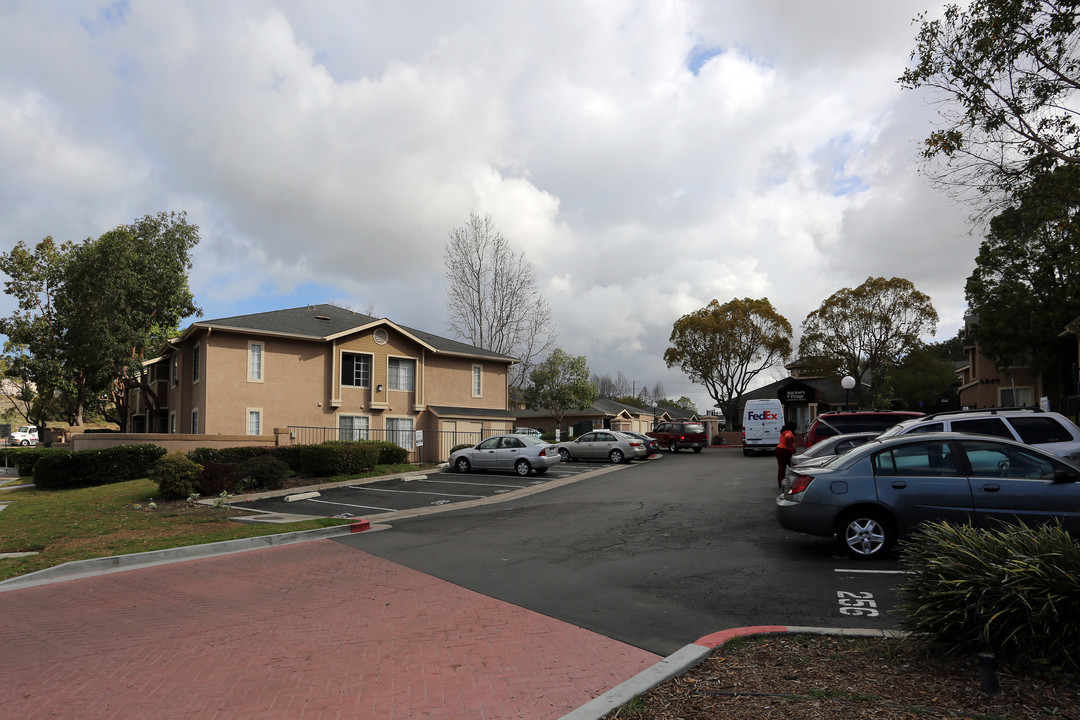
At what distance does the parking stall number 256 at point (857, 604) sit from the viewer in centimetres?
624

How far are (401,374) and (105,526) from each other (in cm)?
1799

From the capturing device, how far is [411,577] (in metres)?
8.55

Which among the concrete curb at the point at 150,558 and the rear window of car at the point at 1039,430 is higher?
the rear window of car at the point at 1039,430

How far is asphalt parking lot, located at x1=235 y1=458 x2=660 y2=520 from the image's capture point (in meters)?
15.8

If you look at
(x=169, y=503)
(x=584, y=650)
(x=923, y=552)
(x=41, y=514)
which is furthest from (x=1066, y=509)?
(x=41, y=514)

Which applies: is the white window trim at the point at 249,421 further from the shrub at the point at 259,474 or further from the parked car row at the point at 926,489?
the parked car row at the point at 926,489

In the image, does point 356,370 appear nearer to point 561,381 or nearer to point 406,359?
point 406,359

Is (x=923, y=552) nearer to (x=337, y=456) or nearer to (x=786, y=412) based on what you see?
(x=337, y=456)

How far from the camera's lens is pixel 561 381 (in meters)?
49.4

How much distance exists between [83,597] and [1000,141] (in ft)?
54.4

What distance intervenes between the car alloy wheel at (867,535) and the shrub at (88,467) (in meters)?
21.4

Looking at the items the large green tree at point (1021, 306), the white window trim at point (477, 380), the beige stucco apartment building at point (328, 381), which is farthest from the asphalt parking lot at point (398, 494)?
the large green tree at point (1021, 306)

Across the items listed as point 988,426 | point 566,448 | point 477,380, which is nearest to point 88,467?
point 477,380

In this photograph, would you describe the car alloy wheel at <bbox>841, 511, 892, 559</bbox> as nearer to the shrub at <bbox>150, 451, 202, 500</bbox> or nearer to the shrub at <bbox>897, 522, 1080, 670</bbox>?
the shrub at <bbox>897, 522, 1080, 670</bbox>
